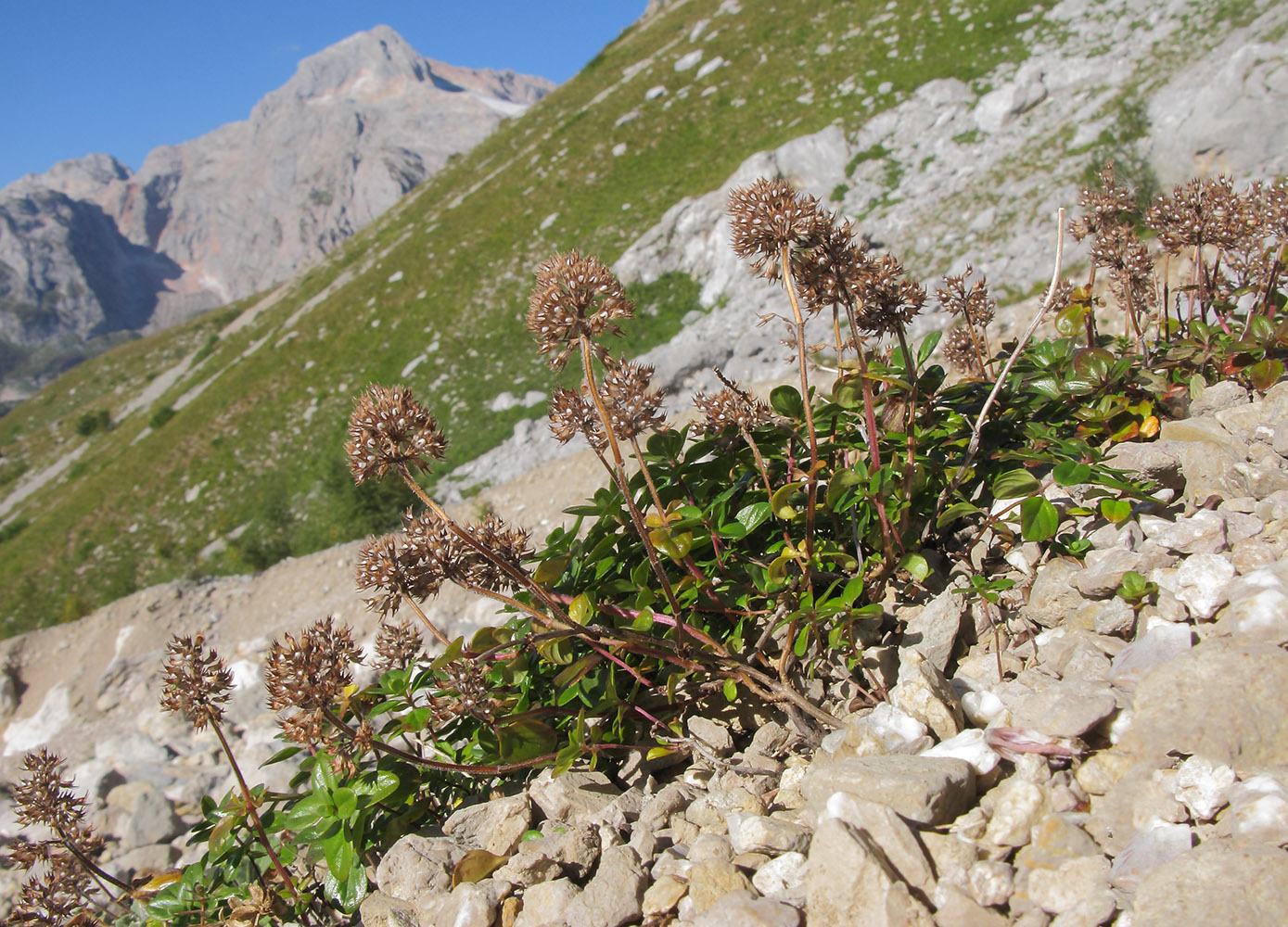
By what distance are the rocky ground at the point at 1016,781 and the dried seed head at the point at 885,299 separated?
3.47 feet

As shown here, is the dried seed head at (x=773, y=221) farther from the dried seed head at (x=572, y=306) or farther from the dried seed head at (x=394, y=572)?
the dried seed head at (x=394, y=572)

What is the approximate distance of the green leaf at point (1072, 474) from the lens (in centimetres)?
244

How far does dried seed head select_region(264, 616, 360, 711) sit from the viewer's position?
2359 millimetres

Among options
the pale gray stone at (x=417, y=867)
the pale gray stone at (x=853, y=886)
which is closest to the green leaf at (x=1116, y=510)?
the pale gray stone at (x=853, y=886)

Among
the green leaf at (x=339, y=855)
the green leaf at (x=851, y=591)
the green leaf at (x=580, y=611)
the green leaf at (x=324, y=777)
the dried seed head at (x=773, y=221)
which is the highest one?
the dried seed head at (x=773, y=221)

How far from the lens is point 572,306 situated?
2.10m

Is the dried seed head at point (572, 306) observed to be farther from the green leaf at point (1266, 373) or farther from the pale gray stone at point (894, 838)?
the green leaf at point (1266, 373)

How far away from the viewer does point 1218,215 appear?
10.8 feet

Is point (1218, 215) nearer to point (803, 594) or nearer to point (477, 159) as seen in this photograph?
point (803, 594)

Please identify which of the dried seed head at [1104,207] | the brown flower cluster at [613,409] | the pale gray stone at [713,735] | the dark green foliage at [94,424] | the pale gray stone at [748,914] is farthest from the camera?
the dark green foliage at [94,424]

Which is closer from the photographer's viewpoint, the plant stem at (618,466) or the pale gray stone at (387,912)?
the plant stem at (618,466)

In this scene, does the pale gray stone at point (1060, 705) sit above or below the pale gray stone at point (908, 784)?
below

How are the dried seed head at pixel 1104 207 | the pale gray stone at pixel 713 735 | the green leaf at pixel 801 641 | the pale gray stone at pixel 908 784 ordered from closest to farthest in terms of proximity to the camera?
the pale gray stone at pixel 908 784 < the green leaf at pixel 801 641 < the pale gray stone at pixel 713 735 < the dried seed head at pixel 1104 207

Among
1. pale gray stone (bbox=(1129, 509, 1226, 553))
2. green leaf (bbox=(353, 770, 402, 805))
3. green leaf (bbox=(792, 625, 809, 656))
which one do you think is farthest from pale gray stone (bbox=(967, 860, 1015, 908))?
green leaf (bbox=(353, 770, 402, 805))
